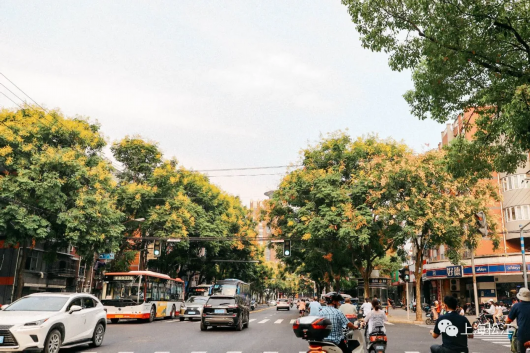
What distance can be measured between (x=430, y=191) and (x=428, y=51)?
52.6 ft

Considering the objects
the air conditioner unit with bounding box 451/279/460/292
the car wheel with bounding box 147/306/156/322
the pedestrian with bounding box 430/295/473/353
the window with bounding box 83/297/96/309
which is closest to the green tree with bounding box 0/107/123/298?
the car wheel with bounding box 147/306/156/322

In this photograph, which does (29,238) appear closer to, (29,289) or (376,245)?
Result: (29,289)

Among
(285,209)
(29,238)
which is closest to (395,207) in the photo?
(285,209)

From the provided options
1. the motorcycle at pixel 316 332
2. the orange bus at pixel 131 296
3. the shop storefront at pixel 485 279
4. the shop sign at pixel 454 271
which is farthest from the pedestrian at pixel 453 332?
the shop sign at pixel 454 271

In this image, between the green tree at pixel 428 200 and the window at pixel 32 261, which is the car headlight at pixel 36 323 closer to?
the green tree at pixel 428 200

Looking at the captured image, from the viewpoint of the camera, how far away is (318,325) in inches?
245

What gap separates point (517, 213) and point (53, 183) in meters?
35.9

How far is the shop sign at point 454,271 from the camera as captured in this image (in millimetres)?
41625

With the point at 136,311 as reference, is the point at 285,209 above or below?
above

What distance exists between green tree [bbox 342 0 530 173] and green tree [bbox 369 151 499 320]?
37.6 ft

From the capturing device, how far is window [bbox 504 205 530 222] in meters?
37.9

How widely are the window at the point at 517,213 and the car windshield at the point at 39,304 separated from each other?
37370mm

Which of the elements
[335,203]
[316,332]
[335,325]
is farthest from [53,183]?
[316,332]

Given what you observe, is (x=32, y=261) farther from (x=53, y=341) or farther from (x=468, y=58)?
(x=468, y=58)
